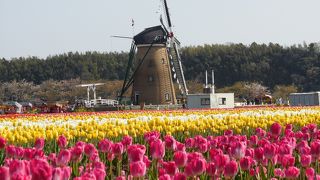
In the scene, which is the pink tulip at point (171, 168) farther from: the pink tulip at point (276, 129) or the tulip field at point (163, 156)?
the pink tulip at point (276, 129)

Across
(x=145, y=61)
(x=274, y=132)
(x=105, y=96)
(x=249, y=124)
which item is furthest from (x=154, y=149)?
(x=105, y=96)

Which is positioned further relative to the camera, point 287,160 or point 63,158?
point 287,160

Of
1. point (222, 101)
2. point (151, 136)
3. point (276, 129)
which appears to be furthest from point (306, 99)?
point (151, 136)

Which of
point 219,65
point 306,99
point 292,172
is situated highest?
point 219,65

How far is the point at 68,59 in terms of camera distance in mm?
110562

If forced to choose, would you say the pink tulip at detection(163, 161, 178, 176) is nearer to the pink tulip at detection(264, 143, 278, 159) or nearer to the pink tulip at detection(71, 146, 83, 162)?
the pink tulip at detection(264, 143, 278, 159)

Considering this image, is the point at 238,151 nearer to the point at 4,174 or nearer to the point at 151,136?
the point at 151,136

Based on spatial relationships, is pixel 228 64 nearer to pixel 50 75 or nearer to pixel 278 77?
pixel 278 77

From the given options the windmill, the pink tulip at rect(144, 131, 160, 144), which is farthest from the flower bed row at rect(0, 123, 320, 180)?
the windmill

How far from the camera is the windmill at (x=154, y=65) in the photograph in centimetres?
4184

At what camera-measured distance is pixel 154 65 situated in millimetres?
42344

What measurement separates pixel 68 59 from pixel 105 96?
2384cm

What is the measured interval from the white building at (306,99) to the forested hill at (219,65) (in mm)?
51916

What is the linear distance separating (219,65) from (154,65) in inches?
2237
